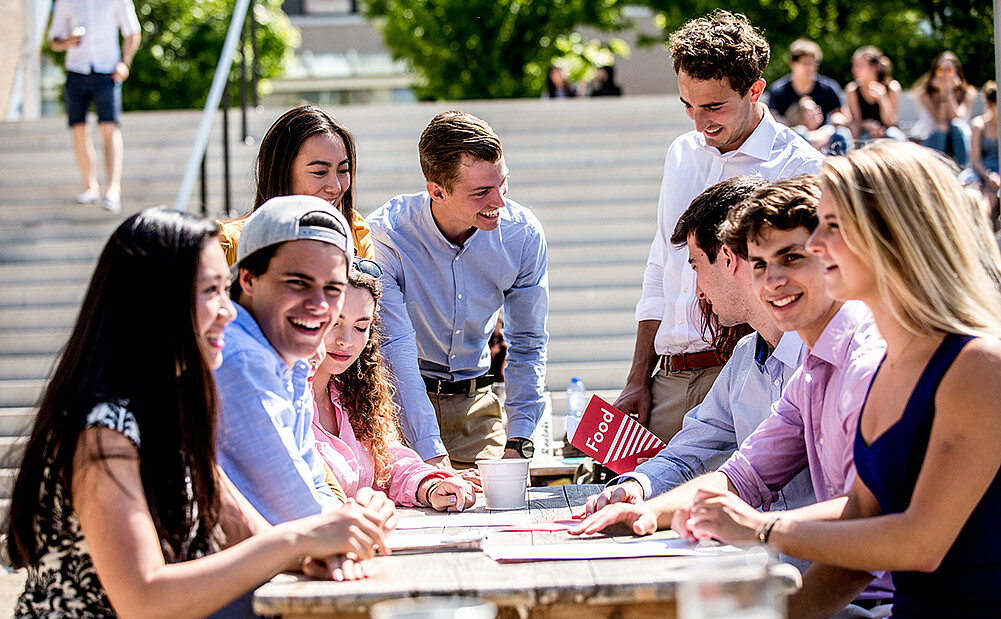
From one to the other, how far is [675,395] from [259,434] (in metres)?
1.95

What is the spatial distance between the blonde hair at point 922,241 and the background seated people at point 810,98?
23.2ft

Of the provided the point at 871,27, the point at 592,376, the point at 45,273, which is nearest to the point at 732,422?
the point at 592,376

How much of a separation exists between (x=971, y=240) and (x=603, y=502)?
1010 mm

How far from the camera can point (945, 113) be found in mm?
9594

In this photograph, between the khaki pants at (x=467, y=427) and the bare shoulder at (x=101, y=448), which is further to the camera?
the khaki pants at (x=467, y=427)

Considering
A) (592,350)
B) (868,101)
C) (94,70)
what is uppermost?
(94,70)

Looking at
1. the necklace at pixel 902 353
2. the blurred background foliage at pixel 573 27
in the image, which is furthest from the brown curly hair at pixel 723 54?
the blurred background foliage at pixel 573 27

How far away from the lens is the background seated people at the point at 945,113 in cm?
941

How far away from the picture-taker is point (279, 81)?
33312mm

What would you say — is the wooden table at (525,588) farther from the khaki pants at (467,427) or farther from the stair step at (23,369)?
the stair step at (23,369)

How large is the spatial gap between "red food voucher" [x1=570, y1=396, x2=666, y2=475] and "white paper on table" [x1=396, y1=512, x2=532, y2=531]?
0.48 m

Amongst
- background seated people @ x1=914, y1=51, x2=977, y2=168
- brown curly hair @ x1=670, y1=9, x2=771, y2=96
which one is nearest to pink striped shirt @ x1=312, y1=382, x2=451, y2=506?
brown curly hair @ x1=670, y1=9, x2=771, y2=96

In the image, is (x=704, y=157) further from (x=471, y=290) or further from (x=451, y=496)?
(x=451, y=496)

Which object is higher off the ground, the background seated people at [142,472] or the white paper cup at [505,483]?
the background seated people at [142,472]
